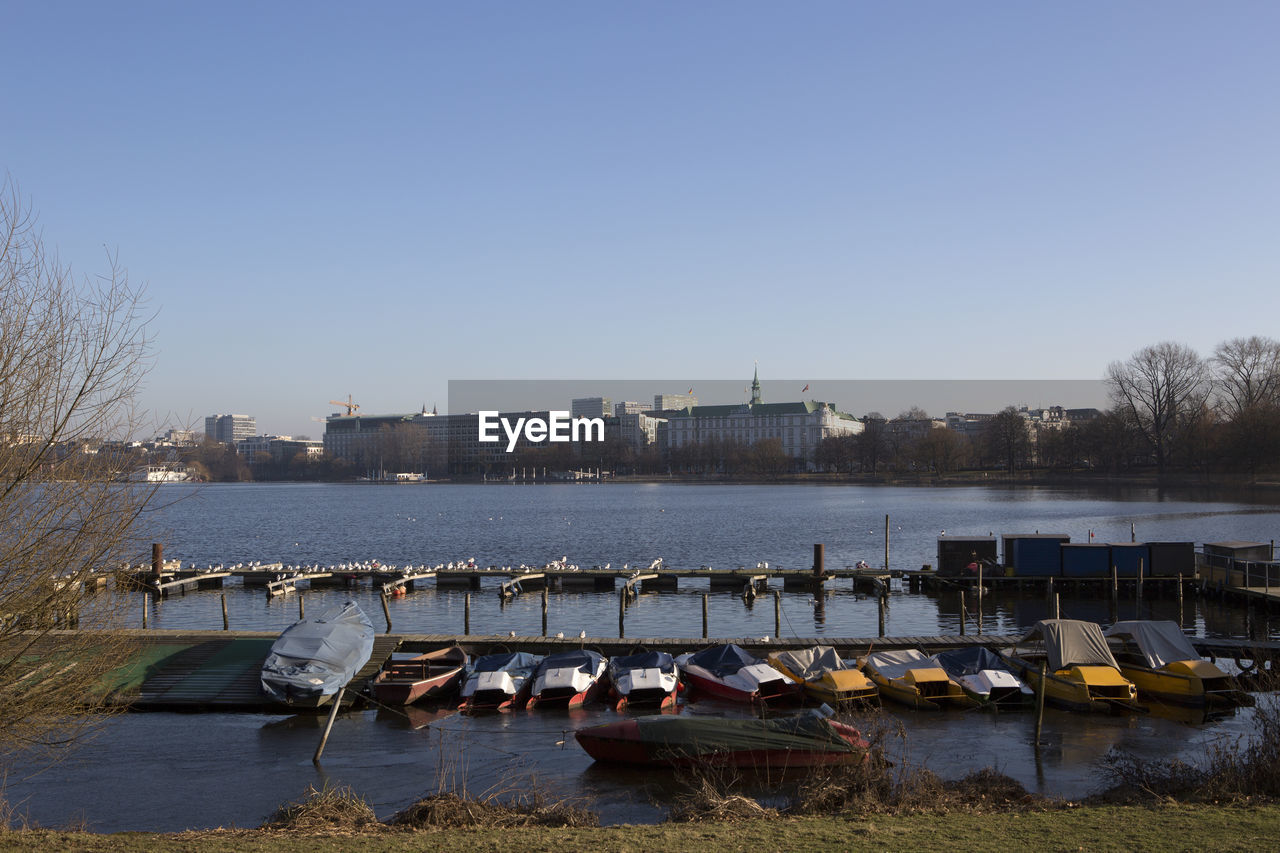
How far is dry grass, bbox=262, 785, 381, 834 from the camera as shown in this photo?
12.0 m

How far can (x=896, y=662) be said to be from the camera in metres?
22.5

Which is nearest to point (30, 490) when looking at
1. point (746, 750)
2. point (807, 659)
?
point (746, 750)

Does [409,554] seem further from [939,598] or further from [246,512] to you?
[246,512]

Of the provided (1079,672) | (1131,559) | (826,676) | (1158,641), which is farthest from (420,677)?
(1131,559)

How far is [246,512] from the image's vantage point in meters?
107

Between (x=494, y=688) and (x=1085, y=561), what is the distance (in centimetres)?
2671

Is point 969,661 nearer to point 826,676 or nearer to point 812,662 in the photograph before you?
point 826,676

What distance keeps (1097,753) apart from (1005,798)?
602 centimetres

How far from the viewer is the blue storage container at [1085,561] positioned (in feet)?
125

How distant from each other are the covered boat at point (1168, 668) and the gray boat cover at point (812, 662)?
6640 mm

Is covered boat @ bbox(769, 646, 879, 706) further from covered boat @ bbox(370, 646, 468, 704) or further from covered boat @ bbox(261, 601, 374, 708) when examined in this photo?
covered boat @ bbox(261, 601, 374, 708)

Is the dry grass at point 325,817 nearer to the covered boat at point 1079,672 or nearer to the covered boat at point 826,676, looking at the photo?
the covered boat at point 826,676

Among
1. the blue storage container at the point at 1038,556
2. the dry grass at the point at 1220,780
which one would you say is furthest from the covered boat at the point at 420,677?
the blue storage container at the point at 1038,556

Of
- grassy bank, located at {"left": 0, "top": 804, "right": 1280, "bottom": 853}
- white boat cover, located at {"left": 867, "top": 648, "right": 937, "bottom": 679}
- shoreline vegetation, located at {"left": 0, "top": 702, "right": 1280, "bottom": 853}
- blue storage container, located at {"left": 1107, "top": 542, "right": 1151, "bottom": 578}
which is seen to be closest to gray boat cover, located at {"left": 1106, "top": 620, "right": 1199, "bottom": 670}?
white boat cover, located at {"left": 867, "top": 648, "right": 937, "bottom": 679}
